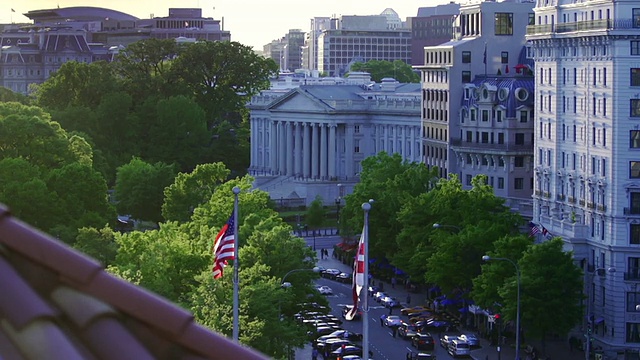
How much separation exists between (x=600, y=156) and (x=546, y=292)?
542 inches

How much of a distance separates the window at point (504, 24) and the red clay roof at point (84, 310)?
Result: 511 feet

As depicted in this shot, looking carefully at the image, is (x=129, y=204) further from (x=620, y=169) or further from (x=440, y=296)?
(x=620, y=169)

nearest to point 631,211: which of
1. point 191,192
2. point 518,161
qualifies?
point 191,192

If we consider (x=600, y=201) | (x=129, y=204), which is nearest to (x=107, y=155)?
(x=129, y=204)

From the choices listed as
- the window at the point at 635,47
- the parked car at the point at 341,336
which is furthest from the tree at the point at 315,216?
the window at the point at 635,47

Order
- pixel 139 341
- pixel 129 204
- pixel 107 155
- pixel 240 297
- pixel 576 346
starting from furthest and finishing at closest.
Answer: pixel 107 155, pixel 129 204, pixel 576 346, pixel 240 297, pixel 139 341

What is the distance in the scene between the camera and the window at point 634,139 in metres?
103

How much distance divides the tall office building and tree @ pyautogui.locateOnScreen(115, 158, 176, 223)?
49220 mm

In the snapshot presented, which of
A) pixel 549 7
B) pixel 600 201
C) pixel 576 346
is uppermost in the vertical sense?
pixel 549 7

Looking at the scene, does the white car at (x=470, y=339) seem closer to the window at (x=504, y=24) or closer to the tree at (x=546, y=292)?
the tree at (x=546, y=292)

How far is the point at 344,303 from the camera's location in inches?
4594

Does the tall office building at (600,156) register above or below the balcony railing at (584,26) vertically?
below

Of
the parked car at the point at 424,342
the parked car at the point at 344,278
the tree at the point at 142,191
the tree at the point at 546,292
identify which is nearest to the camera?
the tree at the point at 546,292

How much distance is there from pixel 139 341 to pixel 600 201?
9927cm
